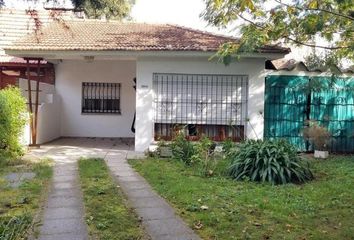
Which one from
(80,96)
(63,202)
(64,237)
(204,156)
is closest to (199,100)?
(204,156)

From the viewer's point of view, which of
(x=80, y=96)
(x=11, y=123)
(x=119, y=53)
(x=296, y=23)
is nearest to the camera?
(x=296, y=23)

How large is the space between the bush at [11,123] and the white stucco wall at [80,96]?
17.0ft

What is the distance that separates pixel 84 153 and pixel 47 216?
7.09 metres

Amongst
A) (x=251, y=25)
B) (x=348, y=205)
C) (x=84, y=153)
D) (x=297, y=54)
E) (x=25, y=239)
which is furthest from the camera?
(x=297, y=54)

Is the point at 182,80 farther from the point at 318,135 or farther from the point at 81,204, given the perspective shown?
the point at 81,204

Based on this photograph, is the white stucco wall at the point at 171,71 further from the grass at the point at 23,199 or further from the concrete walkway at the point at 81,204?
the grass at the point at 23,199

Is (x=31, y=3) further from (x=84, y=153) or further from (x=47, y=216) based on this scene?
(x=84, y=153)

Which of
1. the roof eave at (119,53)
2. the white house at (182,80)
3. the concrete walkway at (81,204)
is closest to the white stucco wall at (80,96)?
the white house at (182,80)

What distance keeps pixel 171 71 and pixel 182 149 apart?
3132mm

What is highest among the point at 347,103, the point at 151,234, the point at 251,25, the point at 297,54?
the point at 297,54

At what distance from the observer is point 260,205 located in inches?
276

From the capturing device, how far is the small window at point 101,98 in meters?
17.9

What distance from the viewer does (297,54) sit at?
2989 centimetres

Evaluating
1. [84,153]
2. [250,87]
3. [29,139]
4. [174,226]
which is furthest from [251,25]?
[29,139]
